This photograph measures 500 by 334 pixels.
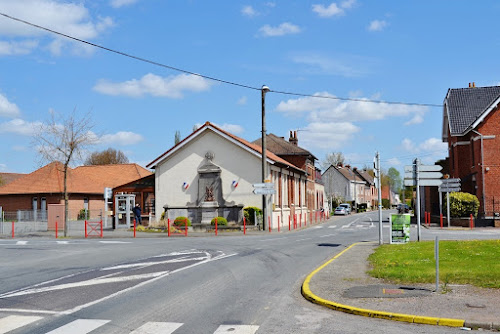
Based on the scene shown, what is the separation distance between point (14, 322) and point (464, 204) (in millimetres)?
34314

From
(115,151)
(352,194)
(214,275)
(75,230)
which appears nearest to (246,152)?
(75,230)

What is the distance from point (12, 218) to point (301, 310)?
1446 inches

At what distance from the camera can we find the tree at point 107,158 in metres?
98.2

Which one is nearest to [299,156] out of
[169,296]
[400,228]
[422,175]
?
[400,228]

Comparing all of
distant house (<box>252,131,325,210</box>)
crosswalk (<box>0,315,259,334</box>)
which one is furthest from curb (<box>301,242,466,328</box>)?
distant house (<box>252,131,325,210</box>)

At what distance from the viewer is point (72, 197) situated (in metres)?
53.1

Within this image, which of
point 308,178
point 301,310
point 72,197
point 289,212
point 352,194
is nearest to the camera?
point 301,310

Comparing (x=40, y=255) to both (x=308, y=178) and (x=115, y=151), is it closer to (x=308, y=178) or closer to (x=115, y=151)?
(x=308, y=178)

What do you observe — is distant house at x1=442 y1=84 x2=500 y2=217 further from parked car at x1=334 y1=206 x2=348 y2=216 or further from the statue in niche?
parked car at x1=334 y1=206 x2=348 y2=216

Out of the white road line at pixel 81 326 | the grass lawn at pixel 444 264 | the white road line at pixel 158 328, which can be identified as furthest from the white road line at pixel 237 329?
the grass lawn at pixel 444 264

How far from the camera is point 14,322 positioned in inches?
321

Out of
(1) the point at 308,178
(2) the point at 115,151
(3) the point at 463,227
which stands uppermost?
(2) the point at 115,151

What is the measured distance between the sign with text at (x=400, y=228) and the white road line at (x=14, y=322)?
46.7ft

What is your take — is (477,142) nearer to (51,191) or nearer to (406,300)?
(406,300)
